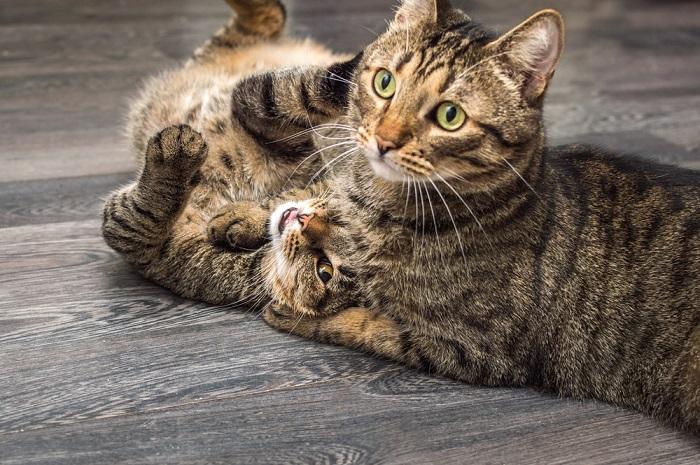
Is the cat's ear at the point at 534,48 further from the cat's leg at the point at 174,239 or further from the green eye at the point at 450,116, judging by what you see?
the cat's leg at the point at 174,239

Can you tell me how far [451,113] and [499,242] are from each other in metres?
0.32

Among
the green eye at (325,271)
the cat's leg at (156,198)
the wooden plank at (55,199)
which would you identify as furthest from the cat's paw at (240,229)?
the wooden plank at (55,199)

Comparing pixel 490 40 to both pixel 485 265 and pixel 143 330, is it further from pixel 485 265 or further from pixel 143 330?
pixel 143 330

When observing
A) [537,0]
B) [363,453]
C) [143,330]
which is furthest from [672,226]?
[537,0]

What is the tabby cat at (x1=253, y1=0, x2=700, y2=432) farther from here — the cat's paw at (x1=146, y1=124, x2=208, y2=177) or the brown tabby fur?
the cat's paw at (x1=146, y1=124, x2=208, y2=177)

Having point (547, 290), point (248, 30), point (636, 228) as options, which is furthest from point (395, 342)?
point (248, 30)

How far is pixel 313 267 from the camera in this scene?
2045mm

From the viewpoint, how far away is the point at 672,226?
1931 mm

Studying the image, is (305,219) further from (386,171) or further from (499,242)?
(499,242)

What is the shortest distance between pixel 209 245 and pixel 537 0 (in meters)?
2.98

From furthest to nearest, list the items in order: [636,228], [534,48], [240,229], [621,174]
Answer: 1. [240,229]
2. [621,174]
3. [636,228]
4. [534,48]

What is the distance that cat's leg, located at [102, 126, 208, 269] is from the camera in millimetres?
2109

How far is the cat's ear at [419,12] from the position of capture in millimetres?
1878

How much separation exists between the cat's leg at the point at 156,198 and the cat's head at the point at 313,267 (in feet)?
0.93
